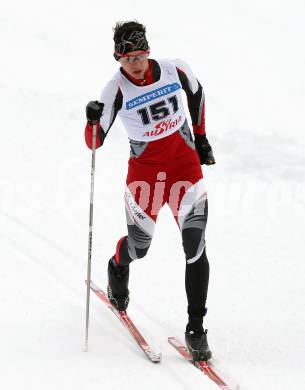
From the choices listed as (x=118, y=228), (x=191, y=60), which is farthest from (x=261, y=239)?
(x=191, y=60)

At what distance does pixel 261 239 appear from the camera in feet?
25.2

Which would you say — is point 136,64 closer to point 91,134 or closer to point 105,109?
point 105,109

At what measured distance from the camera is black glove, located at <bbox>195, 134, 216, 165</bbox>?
5113mm

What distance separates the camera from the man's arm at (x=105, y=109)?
4.56m

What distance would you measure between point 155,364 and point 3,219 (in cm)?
414

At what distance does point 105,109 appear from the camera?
15.4ft

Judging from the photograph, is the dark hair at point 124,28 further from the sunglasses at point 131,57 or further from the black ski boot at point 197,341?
the black ski boot at point 197,341

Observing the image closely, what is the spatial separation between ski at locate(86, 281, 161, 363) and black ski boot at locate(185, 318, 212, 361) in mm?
266

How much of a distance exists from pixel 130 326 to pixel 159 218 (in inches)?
137

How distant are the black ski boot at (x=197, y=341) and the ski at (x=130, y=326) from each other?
0.87 feet

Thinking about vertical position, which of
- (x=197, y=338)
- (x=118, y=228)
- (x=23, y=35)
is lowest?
(x=118, y=228)

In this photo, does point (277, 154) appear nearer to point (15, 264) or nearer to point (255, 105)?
point (255, 105)

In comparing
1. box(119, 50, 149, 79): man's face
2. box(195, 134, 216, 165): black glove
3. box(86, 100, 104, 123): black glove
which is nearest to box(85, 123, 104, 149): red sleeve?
box(86, 100, 104, 123): black glove

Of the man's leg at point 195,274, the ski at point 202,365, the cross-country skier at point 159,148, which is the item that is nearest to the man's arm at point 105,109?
the cross-country skier at point 159,148
